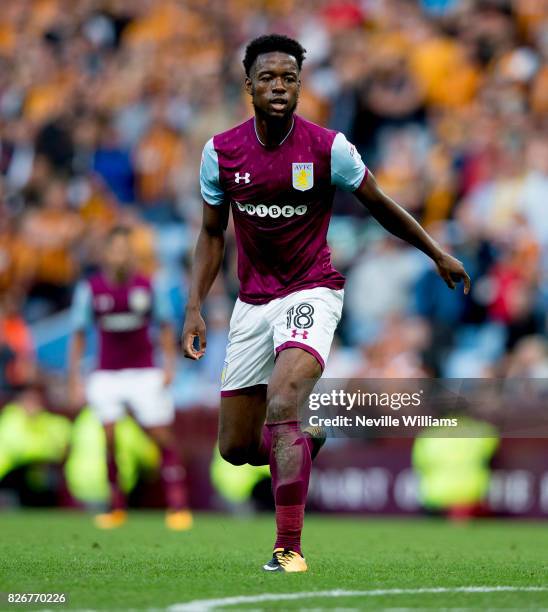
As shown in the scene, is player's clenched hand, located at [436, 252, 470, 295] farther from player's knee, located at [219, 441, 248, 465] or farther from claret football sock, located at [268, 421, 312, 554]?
player's knee, located at [219, 441, 248, 465]

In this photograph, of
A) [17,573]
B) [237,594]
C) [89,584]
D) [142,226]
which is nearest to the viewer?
[237,594]

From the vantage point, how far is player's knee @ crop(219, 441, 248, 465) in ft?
22.3

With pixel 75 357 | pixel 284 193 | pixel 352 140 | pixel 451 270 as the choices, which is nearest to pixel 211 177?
pixel 284 193

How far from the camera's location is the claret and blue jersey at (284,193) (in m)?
6.46

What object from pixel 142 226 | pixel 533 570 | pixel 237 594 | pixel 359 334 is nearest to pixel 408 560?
pixel 533 570

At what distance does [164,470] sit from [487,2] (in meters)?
6.32

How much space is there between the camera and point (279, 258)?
21.6ft

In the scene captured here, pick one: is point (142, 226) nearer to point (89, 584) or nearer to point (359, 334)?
point (359, 334)

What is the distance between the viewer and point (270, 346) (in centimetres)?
665

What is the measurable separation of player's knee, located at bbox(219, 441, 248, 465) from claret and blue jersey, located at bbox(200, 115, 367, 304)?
762 millimetres

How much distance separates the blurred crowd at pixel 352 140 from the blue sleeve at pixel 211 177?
17.9ft

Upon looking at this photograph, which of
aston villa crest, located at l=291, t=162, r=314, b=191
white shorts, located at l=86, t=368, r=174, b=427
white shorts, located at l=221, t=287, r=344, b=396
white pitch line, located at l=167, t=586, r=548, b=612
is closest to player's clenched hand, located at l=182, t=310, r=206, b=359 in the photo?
white shorts, located at l=221, t=287, r=344, b=396

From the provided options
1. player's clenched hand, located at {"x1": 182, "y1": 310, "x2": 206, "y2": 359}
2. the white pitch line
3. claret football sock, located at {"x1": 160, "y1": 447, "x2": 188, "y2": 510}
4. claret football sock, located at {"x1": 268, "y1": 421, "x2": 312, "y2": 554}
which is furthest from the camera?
claret football sock, located at {"x1": 160, "y1": 447, "x2": 188, "y2": 510}

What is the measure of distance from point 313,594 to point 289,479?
36.1 inches
